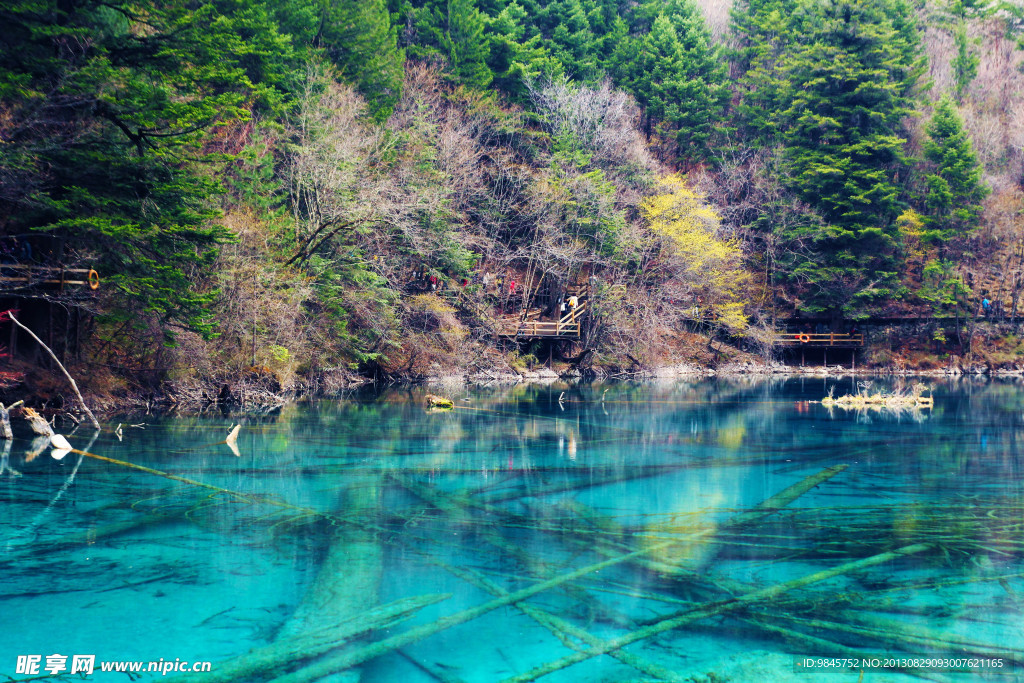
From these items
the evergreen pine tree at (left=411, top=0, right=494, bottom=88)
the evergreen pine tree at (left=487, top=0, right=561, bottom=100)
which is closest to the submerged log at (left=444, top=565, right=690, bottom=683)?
the evergreen pine tree at (left=411, top=0, right=494, bottom=88)

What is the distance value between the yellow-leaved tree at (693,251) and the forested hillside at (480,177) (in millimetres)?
154

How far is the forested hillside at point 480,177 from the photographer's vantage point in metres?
16.6

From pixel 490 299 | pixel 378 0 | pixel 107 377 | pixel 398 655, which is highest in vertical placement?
pixel 378 0

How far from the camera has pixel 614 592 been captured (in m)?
6.87

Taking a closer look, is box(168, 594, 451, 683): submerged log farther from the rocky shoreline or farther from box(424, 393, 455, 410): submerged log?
box(424, 393, 455, 410): submerged log

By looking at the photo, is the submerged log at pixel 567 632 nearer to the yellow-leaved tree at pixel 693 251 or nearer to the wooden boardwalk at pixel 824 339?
the yellow-leaved tree at pixel 693 251

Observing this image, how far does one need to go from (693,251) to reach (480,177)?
10861 mm

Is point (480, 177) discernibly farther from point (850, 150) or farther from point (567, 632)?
point (567, 632)

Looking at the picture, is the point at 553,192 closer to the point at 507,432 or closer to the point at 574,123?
the point at 574,123

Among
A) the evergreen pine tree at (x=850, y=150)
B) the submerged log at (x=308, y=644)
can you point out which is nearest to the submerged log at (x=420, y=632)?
the submerged log at (x=308, y=644)

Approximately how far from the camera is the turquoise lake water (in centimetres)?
575

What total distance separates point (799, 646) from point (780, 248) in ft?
139

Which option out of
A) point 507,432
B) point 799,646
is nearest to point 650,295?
point 507,432

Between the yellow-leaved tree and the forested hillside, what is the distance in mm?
154
